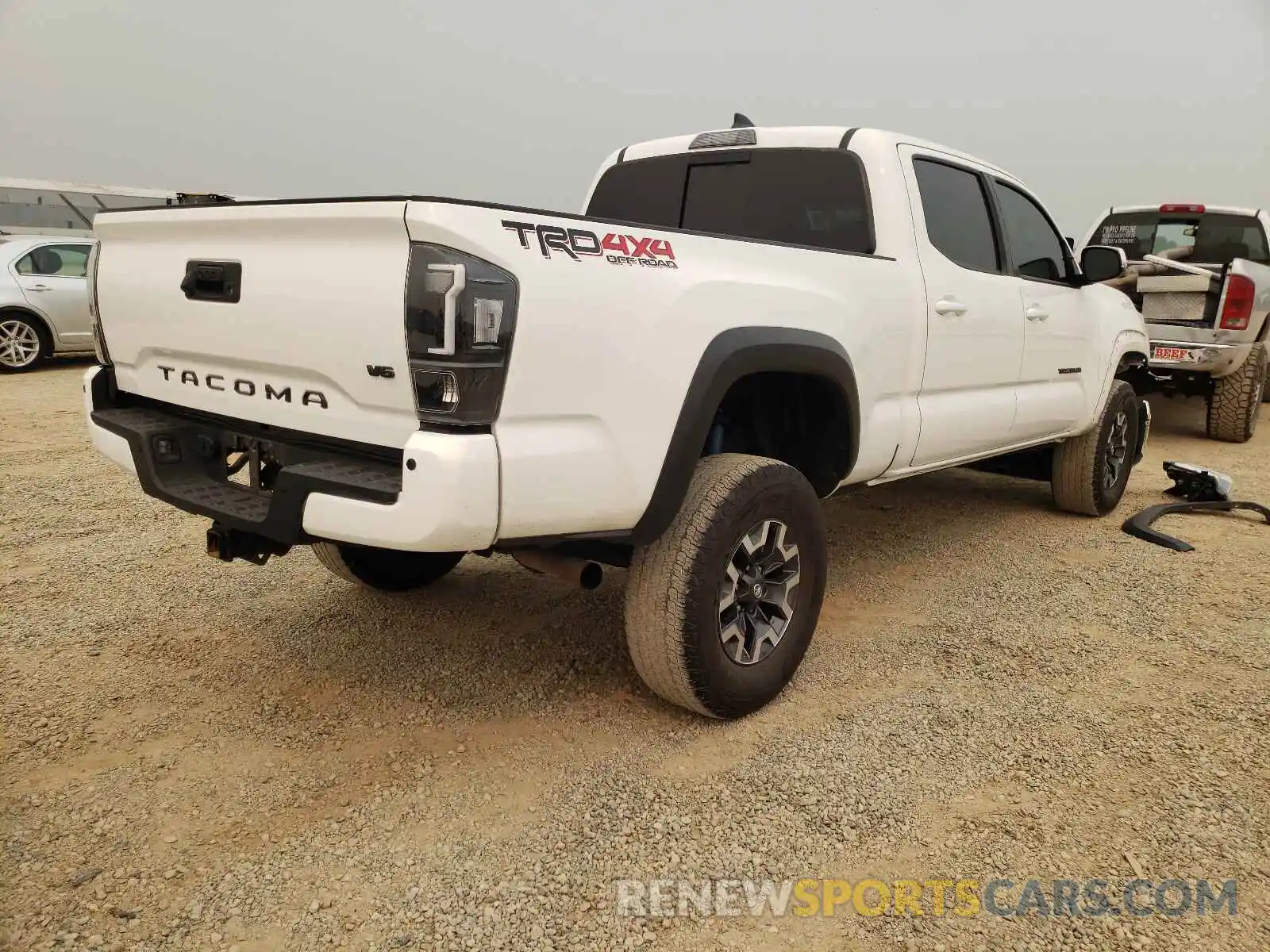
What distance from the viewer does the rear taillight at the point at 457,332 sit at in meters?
1.87

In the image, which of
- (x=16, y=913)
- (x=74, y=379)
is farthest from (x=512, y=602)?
(x=74, y=379)

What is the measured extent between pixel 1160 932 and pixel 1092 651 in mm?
1555

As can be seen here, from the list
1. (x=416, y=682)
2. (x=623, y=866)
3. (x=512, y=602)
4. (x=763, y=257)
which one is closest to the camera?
(x=623, y=866)

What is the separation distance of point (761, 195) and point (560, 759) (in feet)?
7.80

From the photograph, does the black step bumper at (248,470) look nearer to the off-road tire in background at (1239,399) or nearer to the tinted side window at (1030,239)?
the tinted side window at (1030,239)

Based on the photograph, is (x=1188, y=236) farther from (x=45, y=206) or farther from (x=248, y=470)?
(x=45, y=206)

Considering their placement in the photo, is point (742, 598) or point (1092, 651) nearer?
point (742, 598)

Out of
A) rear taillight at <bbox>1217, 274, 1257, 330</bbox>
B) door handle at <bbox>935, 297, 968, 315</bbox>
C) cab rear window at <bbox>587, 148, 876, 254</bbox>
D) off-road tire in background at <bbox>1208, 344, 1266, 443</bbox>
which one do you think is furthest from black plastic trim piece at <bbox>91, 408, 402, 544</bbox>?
off-road tire in background at <bbox>1208, 344, 1266, 443</bbox>

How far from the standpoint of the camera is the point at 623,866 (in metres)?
2.04

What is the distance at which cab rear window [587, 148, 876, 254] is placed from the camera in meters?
3.35

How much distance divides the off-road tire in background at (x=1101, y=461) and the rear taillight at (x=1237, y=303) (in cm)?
271

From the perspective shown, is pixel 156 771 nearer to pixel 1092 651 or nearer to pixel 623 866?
pixel 623 866

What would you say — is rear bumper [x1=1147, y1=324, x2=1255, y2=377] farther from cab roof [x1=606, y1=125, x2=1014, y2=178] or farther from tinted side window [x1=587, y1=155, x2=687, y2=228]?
tinted side window [x1=587, y1=155, x2=687, y2=228]

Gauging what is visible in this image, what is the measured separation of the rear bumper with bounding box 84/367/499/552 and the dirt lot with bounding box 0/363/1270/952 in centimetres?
75
